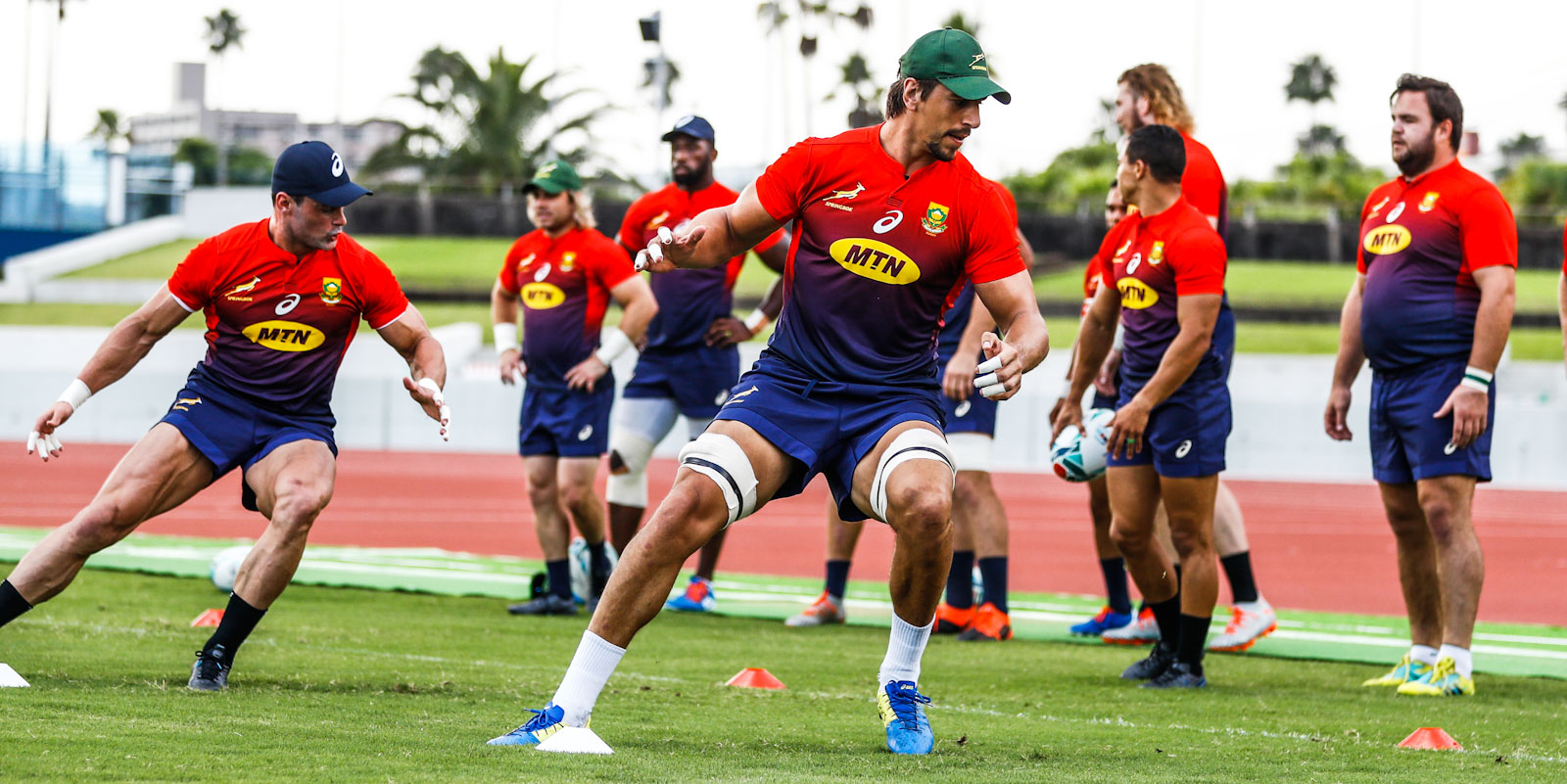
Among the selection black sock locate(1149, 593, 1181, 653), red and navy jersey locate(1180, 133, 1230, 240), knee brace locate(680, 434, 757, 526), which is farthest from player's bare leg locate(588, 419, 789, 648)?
red and navy jersey locate(1180, 133, 1230, 240)

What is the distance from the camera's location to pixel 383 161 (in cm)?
5019

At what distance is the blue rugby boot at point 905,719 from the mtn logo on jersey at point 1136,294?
2427 millimetres

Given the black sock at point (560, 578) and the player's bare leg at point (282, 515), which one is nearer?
the player's bare leg at point (282, 515)

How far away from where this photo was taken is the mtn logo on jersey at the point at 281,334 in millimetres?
6023

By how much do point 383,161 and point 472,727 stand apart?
47.1 meters

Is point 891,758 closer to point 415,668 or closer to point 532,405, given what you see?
point 415,668

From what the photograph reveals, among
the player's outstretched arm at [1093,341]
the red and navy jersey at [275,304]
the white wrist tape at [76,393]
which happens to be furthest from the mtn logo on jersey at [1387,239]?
the white wrist tape at [76,393]

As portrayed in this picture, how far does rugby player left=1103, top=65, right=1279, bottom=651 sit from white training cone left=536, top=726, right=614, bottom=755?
363cm

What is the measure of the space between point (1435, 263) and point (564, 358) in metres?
4.52

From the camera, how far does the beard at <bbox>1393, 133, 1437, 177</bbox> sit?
688cm

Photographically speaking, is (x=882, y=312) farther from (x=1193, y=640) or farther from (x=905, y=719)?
(x=1193, y=640)

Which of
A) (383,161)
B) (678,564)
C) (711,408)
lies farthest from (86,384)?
(383,161)

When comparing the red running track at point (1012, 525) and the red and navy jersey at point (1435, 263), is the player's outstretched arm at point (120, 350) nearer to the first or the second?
the red and navy jersey at point (1435, 263)

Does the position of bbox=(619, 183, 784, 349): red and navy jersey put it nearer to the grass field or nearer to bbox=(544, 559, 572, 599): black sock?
bbox=(544, 559, 572, 599): black sock
